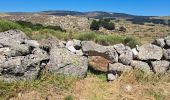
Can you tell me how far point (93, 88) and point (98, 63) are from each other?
123cm

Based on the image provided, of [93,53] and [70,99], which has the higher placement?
[93,53]

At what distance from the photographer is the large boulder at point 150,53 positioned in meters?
11.8

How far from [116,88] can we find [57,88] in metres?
1.75

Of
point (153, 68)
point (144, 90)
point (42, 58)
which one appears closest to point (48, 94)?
point (42, 58)

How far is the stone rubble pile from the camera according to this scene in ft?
33.6

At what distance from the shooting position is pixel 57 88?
33.4ft

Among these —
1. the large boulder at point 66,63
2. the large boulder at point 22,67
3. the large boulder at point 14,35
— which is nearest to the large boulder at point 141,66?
the large boulder at point 66,63

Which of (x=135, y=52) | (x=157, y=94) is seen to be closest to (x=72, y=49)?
(x=135, y=52)

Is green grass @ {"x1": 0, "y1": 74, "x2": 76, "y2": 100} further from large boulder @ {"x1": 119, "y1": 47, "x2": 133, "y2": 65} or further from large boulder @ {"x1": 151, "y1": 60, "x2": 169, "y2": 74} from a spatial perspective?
large boulder @ {"x1": 151, "y1": 60, "x2": 169, "y2": 74}

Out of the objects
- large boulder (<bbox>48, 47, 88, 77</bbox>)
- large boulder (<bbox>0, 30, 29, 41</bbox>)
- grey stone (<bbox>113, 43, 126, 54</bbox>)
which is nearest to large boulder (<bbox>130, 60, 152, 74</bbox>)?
grey stone (<bbox>113, 43, 126, 54</bbox>)

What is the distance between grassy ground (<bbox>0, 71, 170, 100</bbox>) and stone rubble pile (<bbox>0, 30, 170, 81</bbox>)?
0.25 meters

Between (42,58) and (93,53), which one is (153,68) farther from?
(42,58)

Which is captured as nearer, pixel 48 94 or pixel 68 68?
pixel 48 94

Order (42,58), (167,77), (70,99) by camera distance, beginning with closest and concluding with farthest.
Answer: (70,99)
(42,58)
(167,77)
